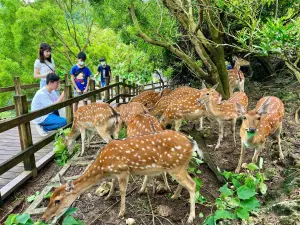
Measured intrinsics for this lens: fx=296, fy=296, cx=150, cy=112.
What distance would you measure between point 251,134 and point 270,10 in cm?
557

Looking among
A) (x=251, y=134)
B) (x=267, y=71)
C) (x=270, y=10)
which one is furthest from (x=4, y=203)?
(x=267, y=71)

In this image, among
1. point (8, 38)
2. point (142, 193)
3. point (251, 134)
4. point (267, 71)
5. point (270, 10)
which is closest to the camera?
point (142, 193)

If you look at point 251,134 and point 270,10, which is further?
point 270,10

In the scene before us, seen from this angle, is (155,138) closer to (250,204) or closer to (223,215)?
(223,215)

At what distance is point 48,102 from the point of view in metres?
6.08

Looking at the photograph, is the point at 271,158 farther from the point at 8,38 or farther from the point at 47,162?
the point at 8,38

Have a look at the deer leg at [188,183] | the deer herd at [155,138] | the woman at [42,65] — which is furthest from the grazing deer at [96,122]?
the deer leg at [188,183]

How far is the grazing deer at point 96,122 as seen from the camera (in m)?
5.68

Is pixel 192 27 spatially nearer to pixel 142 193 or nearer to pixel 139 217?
pixel 142 193

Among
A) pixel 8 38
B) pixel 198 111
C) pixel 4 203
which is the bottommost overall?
pixel 4 203

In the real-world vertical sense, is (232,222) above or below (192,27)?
below

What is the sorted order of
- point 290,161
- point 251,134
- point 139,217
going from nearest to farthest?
point 139,217
point 251,134
point 290,161

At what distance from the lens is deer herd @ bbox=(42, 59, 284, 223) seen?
3678mm

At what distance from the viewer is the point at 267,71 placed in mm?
11281
